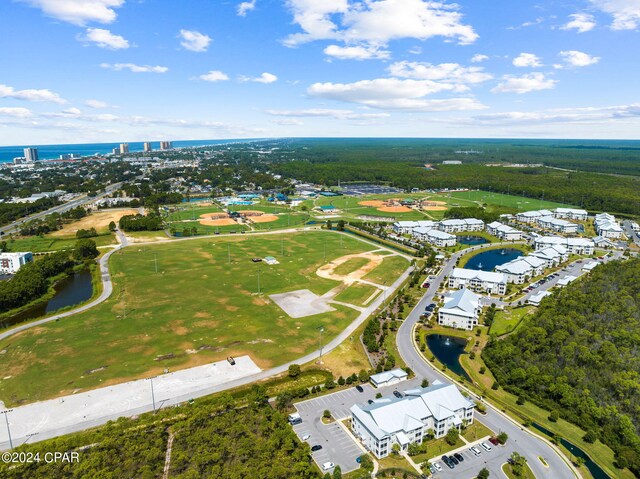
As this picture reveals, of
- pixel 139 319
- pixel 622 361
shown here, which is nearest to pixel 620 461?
pixel 622 361

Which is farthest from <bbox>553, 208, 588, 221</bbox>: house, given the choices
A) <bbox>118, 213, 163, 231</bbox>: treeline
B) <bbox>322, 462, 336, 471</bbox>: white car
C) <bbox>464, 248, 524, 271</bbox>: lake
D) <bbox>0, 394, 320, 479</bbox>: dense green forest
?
<bbox>322, 462, 336, 471</bbox>: white car

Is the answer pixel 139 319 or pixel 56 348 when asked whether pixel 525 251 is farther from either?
pixel 56 348

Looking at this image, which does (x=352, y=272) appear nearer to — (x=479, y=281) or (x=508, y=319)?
(x=479, y=281)


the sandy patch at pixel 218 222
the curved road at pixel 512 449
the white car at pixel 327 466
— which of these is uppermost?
the sandy patch at pixel 218 222

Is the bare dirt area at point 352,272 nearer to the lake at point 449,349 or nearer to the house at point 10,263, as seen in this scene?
the lake at point 449,349

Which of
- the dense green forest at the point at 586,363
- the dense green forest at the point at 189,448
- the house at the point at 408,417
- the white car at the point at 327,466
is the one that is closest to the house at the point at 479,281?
the dense green forest at the point at 586,363
